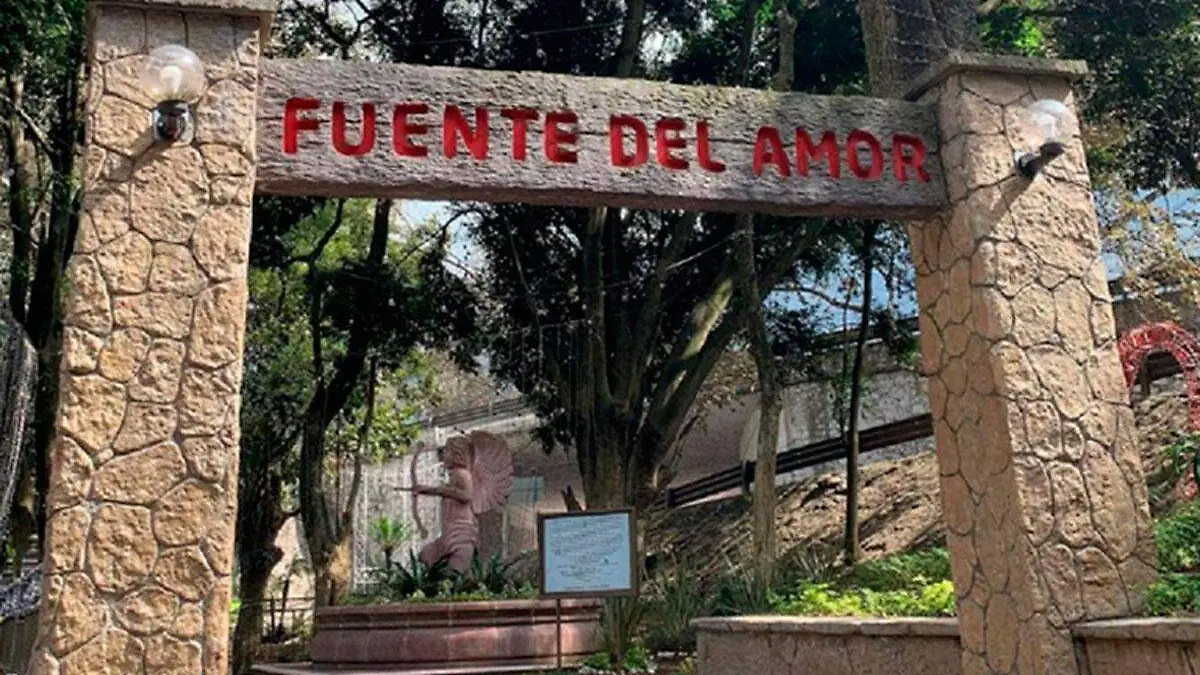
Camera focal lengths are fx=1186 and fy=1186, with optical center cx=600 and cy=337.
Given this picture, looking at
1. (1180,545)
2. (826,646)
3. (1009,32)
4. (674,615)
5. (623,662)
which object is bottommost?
(623,662)

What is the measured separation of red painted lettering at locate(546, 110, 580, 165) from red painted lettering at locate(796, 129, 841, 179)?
116 cm

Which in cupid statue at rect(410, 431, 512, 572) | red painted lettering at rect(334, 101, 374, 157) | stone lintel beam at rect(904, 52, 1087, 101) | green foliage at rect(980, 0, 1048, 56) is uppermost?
green foliage at rect(980, 0, 1048, 56)

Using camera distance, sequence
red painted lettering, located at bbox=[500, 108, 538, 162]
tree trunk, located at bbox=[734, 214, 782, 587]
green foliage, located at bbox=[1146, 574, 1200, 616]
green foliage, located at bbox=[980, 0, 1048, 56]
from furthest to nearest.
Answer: green foliage, located at bbox=[980, 0, 1048, 56] < tree trunk, located at bbox=[734, 214, 782, 587] < red painted lettering, located at bbox=[500, 108, 538, 162] < green foliage, located at bbox=[1146, 574, 1200, 616]

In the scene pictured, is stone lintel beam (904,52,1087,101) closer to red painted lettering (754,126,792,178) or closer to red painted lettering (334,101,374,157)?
red painted lettering (754,126,792,178)

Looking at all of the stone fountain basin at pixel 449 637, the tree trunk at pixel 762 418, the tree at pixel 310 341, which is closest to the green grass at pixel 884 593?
the tree trunk at pixel 762 418

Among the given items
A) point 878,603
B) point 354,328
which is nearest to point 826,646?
point 878,603

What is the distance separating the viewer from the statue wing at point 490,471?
13.1 metres

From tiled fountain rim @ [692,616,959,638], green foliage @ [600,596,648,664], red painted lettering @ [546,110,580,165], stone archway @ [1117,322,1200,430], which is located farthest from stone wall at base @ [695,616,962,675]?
stone archway @ [1117,322,1200,430]

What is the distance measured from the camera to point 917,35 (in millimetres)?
8023

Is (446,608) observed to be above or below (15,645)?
above

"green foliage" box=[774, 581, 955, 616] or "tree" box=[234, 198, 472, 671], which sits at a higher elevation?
"tree" box=[234, 198, 472, 671]

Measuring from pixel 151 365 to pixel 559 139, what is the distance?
2132 millimetres

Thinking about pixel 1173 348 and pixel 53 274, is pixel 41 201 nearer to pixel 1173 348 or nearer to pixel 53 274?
pixel 53 274

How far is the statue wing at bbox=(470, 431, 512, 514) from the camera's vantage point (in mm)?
13109
